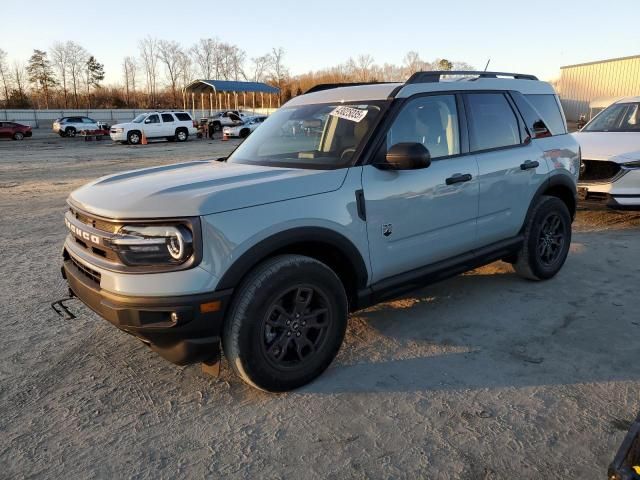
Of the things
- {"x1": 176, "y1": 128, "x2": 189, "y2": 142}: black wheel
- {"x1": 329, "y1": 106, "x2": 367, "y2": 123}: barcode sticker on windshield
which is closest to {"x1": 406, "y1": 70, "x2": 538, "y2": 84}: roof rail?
{"x1": 329, "y1": 106, "x2": 367, "y2": 123}: barcode sticker on windshield

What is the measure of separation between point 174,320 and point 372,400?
49.8 inches

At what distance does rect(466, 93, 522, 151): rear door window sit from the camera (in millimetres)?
4129

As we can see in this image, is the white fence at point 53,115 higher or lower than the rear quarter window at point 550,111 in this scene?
higher

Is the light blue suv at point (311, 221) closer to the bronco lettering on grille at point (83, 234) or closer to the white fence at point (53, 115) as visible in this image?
the bronco lettering on grille at point (83, 234)

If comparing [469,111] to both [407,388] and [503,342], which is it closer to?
[503,342]

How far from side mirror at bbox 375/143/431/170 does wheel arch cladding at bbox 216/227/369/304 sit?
0.60m

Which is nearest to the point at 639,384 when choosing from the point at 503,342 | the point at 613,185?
the point at 503,342

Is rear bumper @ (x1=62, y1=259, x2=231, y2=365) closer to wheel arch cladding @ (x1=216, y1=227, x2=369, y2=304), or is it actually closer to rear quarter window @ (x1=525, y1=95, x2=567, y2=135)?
wheel arch cladding @ (x1=216, y1=227, x2=369, y2=304)

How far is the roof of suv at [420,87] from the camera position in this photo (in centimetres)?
372

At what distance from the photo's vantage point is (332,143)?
3.59 metres

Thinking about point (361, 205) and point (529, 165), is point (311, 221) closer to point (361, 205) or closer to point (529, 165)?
point (361, 205)

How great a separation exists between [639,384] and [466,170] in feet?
6.05

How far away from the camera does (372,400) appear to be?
302 centimetres

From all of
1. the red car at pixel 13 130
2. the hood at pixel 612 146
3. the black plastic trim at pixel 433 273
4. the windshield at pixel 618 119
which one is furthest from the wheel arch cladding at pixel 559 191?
the red car at pixel 13 130
